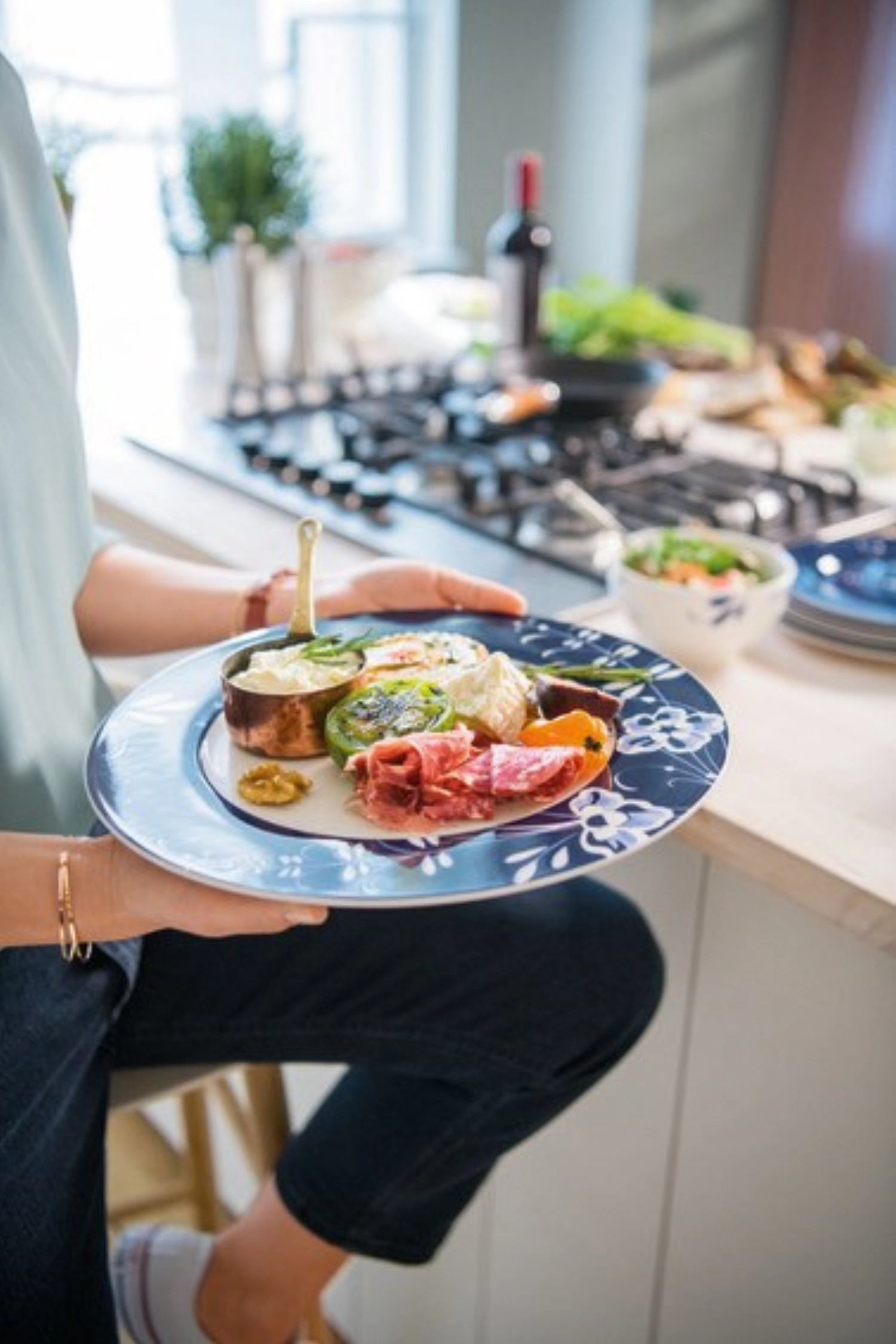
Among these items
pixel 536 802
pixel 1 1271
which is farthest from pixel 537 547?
pixel 1 1271

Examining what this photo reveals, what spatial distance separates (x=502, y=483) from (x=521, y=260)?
2.09 ft

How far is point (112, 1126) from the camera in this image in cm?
199

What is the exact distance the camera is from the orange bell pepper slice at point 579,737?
0.78m

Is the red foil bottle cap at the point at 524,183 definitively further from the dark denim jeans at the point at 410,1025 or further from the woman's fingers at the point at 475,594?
the dark denim jeans at the point at 410,1025

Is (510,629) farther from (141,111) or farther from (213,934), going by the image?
(141,111)

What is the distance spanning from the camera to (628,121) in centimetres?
358

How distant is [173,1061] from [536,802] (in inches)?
16.7

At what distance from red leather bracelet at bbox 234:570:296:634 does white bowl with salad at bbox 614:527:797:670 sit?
0.28 metres

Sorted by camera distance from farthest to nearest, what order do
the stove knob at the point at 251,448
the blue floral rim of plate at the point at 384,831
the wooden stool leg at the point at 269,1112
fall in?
the stove knob at the point at 251,448, the wooden stool leg at the point at 269,1112, the blue floral rim of plate at the point at 384,831

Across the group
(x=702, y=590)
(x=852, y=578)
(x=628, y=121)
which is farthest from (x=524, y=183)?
(x=628, y=121)

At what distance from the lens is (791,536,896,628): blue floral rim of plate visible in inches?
43.3

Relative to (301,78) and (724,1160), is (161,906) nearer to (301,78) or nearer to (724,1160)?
(724,1160)

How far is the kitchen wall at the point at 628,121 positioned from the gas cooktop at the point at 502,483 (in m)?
2.07

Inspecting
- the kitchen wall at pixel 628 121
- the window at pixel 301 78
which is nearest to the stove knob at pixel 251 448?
the window at pixel 301 78
